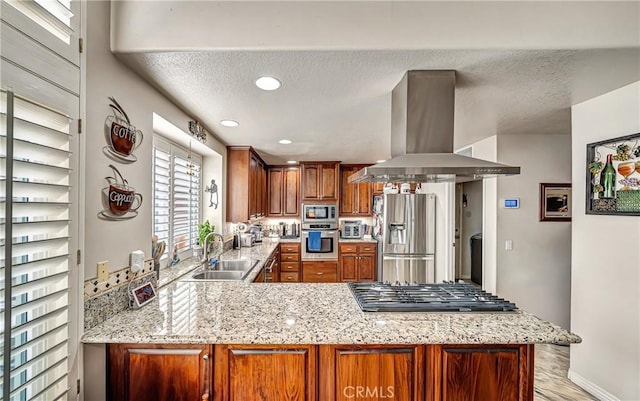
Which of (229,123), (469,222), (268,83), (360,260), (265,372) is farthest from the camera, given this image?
(469,222)

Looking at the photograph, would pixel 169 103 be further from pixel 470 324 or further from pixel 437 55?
pixel 470 324

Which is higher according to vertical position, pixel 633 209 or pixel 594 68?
pixel 594 68

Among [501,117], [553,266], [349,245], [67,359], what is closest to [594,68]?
[501,117]

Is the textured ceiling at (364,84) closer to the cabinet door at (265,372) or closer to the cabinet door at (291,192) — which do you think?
the cabinet door at (265,372)

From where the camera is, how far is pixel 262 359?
1.32 metres

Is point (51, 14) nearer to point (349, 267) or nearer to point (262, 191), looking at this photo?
point (262, 191)

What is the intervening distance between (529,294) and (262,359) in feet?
10.5

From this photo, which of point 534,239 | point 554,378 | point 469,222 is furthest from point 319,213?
point 554,378

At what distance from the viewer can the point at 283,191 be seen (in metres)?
5.31

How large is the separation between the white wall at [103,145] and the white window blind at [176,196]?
75cm

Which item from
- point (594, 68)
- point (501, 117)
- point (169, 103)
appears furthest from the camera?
point (501, 117)

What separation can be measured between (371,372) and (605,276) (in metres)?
2.02

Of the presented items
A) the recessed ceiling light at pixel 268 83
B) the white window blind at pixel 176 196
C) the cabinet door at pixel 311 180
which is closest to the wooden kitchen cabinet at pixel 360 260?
the cabinet door at pixel 311 180

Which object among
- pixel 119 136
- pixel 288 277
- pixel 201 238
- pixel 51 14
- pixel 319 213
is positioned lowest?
pixel 288 277
